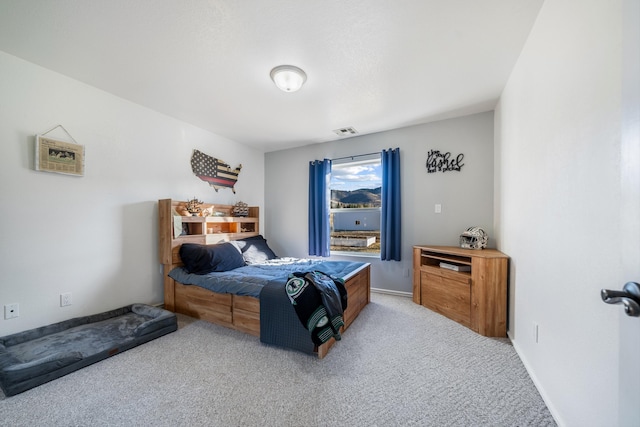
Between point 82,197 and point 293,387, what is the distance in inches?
107

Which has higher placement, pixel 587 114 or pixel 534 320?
pixel 587 114

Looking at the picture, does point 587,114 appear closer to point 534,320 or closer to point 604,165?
point 604,165

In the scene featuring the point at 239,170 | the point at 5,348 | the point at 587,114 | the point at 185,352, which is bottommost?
the point at 185,352

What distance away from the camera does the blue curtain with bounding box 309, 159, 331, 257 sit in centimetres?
405

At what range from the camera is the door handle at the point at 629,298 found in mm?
547

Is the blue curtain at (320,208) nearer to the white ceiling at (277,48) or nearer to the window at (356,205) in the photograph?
the window at (356,205)

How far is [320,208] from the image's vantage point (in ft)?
13.5

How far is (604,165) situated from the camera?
3.20 ft

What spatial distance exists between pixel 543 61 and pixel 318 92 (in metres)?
1.82

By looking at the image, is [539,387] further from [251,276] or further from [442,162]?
[442,162]

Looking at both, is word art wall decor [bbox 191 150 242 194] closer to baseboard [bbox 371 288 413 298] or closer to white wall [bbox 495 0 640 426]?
baseboard [bbox 371 288 413 298]

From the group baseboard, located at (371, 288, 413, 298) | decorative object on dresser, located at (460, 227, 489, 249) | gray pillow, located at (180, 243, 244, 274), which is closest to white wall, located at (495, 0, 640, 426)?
decorative object on dresser, located at (460, 227, 489, 249)

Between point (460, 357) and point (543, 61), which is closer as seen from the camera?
point (543, 61)

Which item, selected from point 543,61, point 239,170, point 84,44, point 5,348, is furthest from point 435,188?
point 5,348
